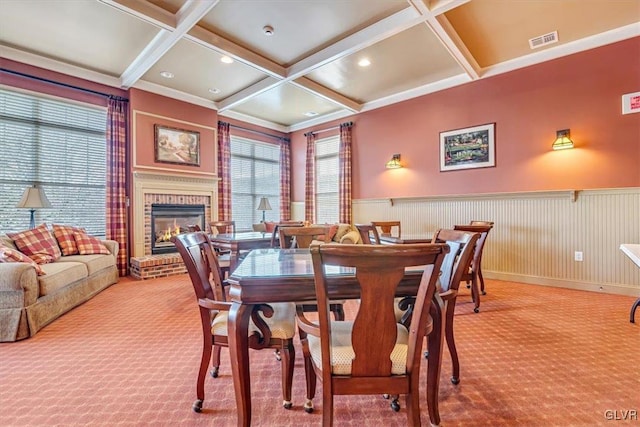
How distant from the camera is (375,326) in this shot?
102cm

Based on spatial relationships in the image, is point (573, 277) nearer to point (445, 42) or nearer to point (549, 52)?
point (549, 52)

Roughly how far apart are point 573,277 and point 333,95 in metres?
4.32

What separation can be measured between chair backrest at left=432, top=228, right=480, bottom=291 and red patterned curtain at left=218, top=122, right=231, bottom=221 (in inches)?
190

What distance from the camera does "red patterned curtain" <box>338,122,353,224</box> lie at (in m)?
5.89

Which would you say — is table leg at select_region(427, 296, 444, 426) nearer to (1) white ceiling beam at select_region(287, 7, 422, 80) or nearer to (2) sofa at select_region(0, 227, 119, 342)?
(1) white ceiling beam at select_region(287, 7, 422, 80)

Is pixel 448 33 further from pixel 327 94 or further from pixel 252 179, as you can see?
pixel 252 179

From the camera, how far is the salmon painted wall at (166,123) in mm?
4621

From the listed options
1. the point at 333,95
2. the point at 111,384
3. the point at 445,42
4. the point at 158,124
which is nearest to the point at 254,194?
the point at 158,124

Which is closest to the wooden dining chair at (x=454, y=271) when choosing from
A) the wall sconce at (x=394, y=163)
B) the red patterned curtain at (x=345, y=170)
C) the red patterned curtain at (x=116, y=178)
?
the wall sconce at (x=394, y=163)

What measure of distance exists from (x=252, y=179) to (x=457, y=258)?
5.56 m

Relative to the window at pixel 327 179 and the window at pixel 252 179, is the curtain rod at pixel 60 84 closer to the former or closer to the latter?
the window at pixel 252 179

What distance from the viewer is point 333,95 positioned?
509 cm

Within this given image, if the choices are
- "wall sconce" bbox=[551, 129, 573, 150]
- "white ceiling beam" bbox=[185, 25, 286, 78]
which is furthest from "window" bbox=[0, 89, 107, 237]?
"wall sconce" bbox=[551, 129, 573, 150]

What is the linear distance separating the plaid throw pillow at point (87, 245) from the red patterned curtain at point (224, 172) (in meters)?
2.08
